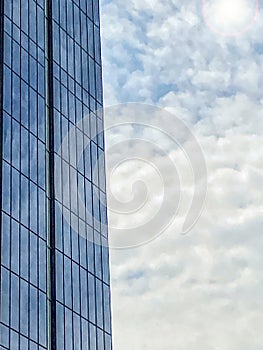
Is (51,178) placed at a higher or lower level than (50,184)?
higher

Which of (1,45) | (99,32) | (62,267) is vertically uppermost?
(99,32)

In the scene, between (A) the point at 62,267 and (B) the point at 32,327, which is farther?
(A) the point at 62,267

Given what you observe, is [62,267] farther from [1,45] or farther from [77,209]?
[1,45]

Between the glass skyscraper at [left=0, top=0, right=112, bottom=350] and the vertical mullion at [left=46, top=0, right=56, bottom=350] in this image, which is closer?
the glass skyscraper at [left=0, top=0, right=112, bottom=350]

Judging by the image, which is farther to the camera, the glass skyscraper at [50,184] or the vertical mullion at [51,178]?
the vertical mullion at [51,178]

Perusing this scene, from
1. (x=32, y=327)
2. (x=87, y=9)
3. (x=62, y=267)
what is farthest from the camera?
(x=87, y=9)

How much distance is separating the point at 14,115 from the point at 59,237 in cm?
1138

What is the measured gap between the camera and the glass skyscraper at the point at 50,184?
7838cm

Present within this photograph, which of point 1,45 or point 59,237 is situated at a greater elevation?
point 1,45

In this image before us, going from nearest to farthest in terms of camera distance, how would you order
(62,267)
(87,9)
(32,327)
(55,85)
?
(32,327) → (62,267) → (55,85) → (87,9)

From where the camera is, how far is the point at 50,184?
87.1 m

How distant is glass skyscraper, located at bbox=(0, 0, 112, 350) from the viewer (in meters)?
78.4

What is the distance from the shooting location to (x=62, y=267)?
282 feet

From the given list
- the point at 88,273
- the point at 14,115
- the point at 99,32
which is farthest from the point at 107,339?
the point at 99,32
